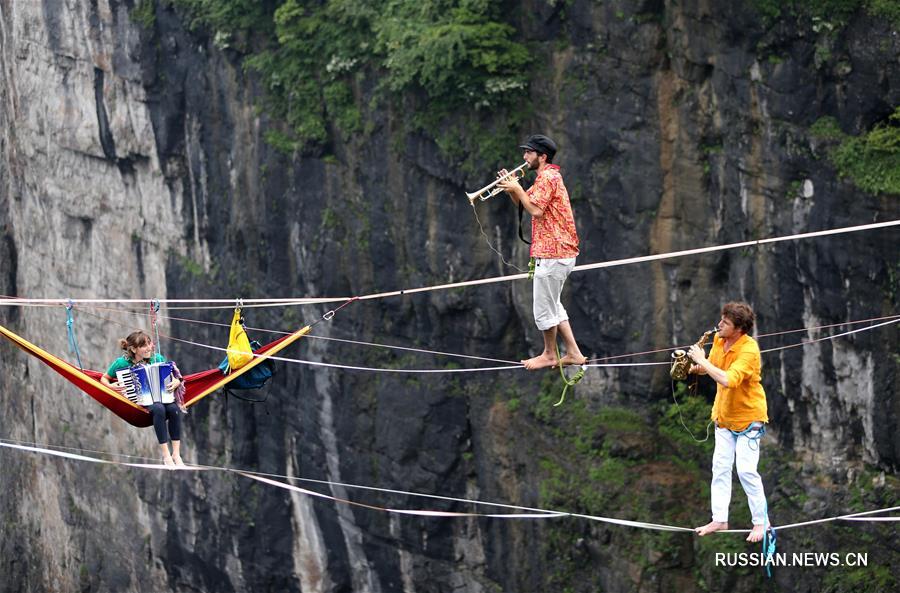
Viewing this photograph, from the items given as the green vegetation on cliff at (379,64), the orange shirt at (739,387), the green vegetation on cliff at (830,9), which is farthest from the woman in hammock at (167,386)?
the green vegetation on cliff at (830,9)

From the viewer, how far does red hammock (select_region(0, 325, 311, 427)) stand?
45.2 feet

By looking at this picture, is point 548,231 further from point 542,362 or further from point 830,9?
point 830,9

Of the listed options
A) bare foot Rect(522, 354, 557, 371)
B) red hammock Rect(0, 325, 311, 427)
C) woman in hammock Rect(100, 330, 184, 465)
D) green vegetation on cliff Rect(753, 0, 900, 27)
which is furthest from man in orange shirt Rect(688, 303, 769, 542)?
green vegetation on cliff Rect(753, 0, 900, 27)

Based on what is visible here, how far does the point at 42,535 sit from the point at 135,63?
516 inches

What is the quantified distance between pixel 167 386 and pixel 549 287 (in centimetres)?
373

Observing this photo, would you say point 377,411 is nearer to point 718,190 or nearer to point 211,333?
point 211,333

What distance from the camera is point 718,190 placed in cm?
1917

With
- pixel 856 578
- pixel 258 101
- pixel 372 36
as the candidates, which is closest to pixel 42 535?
pixel 258 101

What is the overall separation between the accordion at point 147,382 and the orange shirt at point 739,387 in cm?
517

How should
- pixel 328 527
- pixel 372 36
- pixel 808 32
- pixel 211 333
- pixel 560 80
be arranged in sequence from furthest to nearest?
pixel 211 333 < pixel 328 527 < pixel 372 36 < pixel 560 80 < pixel 808 32

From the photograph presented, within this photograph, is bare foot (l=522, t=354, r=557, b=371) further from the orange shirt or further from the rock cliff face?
the rock cliff face

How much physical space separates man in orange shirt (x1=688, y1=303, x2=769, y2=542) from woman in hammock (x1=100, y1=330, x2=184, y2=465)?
491cm

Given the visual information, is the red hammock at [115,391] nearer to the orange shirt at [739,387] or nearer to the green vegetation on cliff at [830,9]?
the orange shirt at [739,387]

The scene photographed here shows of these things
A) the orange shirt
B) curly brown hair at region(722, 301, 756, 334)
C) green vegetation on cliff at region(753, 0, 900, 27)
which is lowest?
the orange shirt
